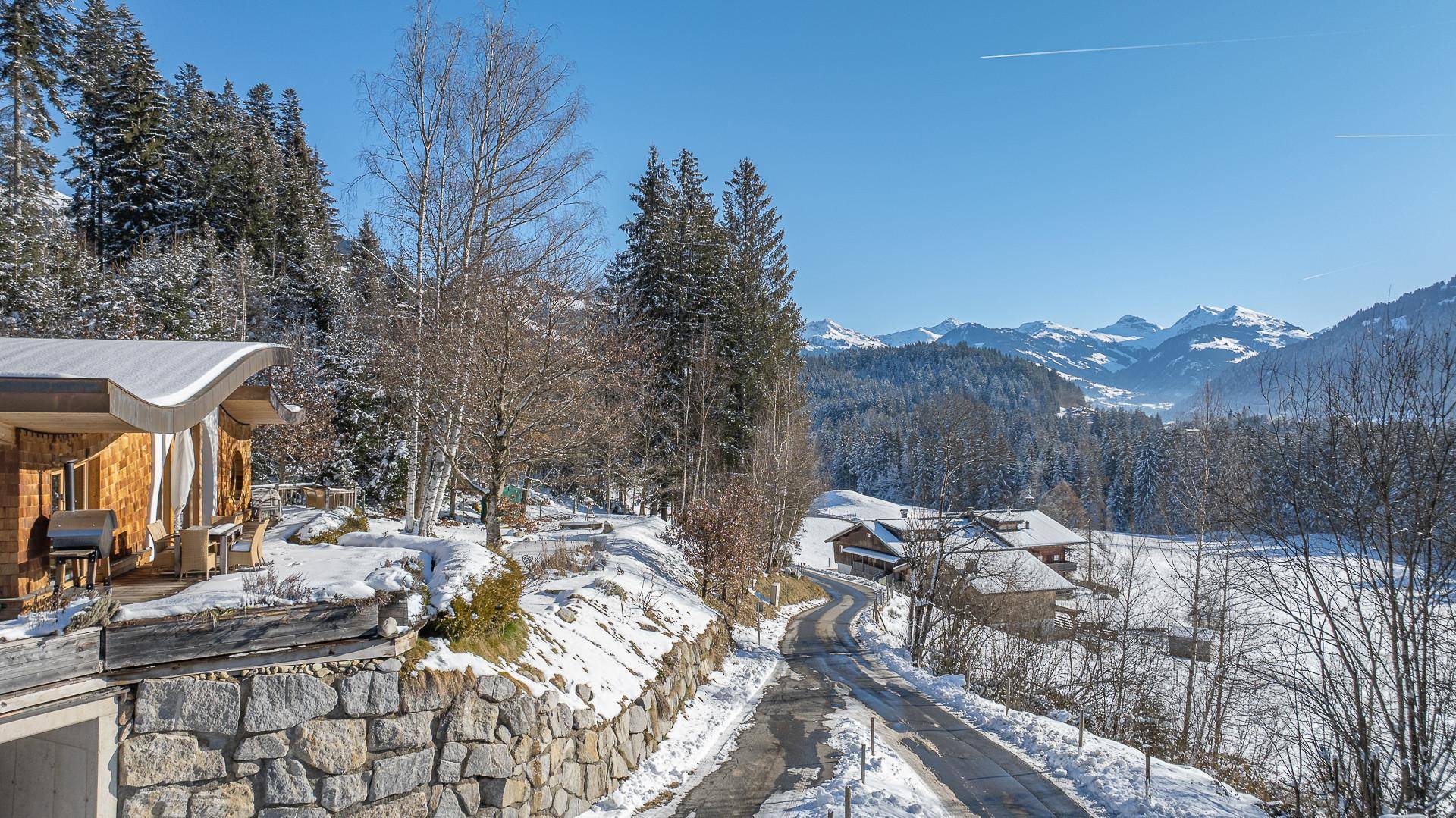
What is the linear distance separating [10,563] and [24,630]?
131cm

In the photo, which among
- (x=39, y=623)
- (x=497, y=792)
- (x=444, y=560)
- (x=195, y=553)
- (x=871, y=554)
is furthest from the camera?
(x=871, y=554)

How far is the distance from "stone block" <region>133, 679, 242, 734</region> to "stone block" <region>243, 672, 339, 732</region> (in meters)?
0.12

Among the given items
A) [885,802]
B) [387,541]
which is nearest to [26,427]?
[387,541]

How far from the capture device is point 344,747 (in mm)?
6406

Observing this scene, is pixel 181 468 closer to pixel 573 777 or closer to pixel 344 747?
pixel 344 747

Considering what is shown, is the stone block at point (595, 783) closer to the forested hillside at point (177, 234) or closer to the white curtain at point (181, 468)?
the white curtain at point (181, 468)

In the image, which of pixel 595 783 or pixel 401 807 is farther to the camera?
pixel 595 783

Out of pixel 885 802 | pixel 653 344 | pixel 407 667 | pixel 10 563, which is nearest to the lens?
pixel 10 563

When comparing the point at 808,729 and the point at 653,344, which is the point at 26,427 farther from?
the point at 653,344

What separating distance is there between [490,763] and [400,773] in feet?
3.00

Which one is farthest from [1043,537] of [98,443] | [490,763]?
[98,443]

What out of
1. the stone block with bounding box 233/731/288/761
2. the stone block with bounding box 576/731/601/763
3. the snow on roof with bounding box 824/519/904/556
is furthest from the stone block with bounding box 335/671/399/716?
the snow on roof with bounding box 824/519/904/556

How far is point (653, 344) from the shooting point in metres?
26.6

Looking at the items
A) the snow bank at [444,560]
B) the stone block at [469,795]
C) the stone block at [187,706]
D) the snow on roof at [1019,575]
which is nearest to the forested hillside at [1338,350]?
the snow bank at [444,560]
